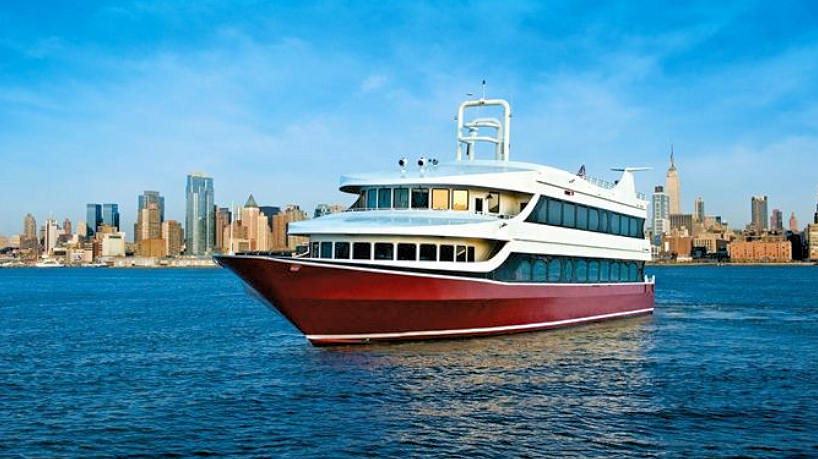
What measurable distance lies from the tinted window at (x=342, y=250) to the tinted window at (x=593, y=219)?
1470 cm

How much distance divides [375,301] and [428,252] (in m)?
3.11

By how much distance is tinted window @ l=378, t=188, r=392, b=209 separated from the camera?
31.9m

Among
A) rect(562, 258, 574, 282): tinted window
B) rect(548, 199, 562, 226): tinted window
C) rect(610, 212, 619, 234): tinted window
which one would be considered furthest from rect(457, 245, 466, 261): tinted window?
rect(610, 212, 619, 234): tinted window

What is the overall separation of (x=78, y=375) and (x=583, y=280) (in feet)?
76.1

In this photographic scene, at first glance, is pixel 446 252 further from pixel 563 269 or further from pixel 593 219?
pixel 593 219

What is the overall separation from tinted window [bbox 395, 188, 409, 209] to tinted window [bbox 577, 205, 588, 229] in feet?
32.5

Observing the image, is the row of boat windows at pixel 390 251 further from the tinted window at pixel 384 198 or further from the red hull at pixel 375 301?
the tinted window at pixel 384 198

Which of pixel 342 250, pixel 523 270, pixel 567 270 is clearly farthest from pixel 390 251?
pixel 567 270

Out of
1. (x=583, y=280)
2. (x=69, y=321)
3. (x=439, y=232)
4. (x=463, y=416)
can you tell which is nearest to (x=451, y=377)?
(x=463, y=416)

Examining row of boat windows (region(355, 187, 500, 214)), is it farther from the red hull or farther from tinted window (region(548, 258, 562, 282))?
tinted window (region(548, 258, 562, 282))

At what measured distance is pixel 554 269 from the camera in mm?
35094

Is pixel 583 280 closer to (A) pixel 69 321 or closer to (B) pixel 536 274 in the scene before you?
(B) pixel 536 274

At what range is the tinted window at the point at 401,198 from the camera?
3156cm

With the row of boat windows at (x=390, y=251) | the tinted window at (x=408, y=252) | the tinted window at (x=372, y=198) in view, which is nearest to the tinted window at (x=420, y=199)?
the tinted window at (x=372, y=198)
